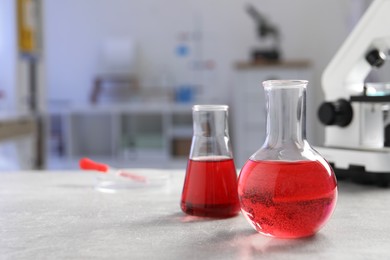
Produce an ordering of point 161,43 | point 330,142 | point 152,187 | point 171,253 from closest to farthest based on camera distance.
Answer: point 171,253 < point 152,187 < point 330,142 < point 161,43

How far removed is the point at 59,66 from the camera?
4.28m

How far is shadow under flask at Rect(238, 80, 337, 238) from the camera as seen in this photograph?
53cm

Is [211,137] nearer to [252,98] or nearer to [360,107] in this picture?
[360,107]

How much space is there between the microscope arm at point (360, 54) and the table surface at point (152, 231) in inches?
10.7

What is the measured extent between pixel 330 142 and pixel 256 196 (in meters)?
0.58

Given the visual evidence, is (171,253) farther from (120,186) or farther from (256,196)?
(120,186)

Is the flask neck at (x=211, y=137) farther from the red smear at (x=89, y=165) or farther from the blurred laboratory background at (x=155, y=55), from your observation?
the blurred laboratory background at (x=155, y=55)

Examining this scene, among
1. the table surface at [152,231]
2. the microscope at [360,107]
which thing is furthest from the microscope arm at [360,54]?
the table surface at [152,231]

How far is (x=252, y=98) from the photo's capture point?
11.8 ft

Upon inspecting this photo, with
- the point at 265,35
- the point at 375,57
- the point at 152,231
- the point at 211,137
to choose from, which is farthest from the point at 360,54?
the point at 265,35

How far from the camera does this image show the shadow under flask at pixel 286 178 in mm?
528

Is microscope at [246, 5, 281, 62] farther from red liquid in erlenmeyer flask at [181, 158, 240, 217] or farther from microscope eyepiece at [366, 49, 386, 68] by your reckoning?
red liquid in erlenmeyer flask at [181, 158, 240, 217]

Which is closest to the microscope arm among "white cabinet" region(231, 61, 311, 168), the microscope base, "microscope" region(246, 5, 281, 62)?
the microscope base

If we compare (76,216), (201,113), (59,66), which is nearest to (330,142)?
(201,113)
